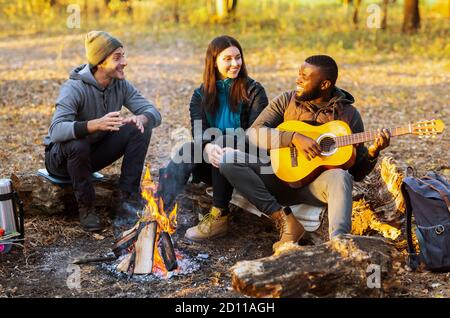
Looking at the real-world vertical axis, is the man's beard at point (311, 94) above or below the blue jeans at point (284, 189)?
above

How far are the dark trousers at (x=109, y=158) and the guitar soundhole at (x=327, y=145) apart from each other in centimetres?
152

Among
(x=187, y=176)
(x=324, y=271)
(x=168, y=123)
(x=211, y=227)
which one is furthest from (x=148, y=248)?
(x=168, y=123)

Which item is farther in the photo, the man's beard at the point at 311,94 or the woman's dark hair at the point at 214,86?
the woman's dark hair at the point at 214,86

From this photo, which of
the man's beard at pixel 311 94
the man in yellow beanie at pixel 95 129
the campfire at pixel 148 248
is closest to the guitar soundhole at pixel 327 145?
the man's beard at pixel 311 94

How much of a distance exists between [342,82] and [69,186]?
6.85 meters

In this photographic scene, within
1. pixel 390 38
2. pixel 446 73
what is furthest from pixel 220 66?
pixel 390 38

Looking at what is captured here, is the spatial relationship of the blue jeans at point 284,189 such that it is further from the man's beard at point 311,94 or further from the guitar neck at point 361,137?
the man's beard at point 311,94

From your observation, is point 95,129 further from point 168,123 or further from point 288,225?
point 168,123

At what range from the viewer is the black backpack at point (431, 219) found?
163 inches

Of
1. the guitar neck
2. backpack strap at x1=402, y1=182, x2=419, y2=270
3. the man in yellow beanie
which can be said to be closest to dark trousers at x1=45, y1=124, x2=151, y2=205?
the man in yellow beanie

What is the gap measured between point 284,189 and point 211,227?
2.13 feet

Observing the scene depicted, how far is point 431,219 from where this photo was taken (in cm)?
421

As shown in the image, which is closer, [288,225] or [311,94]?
[288,225]
